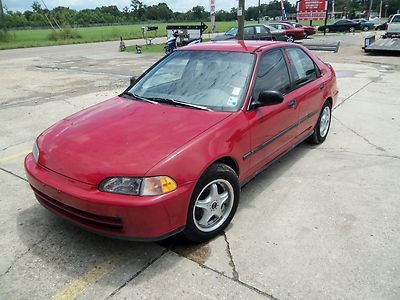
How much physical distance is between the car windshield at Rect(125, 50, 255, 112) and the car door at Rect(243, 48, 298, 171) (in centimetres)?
18

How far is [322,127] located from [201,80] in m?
2.47

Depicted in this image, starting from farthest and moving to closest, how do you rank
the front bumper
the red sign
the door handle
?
the red sign, the door handle, the front bumper

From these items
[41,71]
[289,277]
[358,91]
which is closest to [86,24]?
[41,71]

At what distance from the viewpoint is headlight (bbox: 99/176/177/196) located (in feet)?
8.00

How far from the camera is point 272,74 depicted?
12.4ft

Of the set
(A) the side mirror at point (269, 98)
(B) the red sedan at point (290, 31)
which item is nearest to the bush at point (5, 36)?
(B) the red sedan at point (290, 31)

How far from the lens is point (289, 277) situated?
2.56 metres

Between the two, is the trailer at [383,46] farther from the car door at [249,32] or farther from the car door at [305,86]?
the car door at [305,86]

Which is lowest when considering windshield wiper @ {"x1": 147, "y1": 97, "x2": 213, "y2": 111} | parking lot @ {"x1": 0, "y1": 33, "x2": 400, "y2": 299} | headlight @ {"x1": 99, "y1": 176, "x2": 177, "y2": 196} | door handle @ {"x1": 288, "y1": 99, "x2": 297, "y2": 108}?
parking lot @ {"x1": 0, "y1": 33, "x2": 400, "y2": 299}

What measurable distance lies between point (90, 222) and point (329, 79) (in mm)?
3970

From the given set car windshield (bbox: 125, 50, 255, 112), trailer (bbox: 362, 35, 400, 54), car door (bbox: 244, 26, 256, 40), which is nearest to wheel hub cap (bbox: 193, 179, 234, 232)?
car windshield (bbox: 125, 50, 255, 112)

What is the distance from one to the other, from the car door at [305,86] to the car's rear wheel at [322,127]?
24 centimetres

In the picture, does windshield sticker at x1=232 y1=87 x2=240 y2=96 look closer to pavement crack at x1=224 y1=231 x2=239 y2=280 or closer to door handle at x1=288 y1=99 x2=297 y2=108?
door handle at x1=288 y1=99 x2=297 y2=108

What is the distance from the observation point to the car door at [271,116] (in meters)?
3.38
